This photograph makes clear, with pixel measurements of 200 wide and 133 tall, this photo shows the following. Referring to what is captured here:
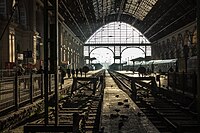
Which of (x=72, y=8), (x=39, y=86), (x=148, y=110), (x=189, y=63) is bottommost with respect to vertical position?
(x=148, y=110)

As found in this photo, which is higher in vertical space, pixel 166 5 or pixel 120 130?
pixel 166 5

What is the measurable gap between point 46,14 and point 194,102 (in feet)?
21.4

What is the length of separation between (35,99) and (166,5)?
1574 inches

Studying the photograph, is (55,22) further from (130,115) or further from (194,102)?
(194,102)

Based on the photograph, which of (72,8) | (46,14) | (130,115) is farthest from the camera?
(72,8)

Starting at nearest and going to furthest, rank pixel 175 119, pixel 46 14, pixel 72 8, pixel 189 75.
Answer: pixel 46 14 → pixel 175 119 → pixel 189 75 → pixel 72 8

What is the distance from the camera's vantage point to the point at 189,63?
47.2 feet

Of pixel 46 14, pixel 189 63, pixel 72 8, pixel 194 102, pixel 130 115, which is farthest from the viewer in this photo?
pixel 72 8

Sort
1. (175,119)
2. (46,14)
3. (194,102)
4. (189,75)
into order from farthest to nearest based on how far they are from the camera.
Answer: (189,75) < (194,102) < (175,119) < (46,14)

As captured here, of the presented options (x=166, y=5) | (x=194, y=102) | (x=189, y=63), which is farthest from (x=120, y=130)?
(x=166, y=5)

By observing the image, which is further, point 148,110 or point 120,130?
point 148,110

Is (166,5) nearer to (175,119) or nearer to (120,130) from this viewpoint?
(175,119)

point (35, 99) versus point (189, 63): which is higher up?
point (189, 63)

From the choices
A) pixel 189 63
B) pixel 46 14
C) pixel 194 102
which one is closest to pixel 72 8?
pixel 189 63
